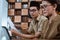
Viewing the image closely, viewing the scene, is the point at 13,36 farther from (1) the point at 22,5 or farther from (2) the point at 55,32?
(1) the point at 22,5

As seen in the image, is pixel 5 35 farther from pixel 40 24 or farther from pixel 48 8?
pixel 48 8

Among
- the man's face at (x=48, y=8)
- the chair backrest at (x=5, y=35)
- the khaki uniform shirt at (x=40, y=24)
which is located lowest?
the chair backrest at (x=5, y=35)

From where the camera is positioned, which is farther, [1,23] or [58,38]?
[1,23]

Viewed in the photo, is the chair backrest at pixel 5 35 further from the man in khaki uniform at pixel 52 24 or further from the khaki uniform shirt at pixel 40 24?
the man in khaki uniform at pixel 52 24

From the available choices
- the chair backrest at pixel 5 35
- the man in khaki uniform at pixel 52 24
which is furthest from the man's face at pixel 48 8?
the chair backrest at pixel 5 35

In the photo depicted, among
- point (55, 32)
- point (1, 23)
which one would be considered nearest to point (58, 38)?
point (55, 32)

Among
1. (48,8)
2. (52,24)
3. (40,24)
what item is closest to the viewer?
(52,24)

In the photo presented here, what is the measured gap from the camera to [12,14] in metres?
2.91

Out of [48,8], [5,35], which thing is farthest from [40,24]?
[5,35]

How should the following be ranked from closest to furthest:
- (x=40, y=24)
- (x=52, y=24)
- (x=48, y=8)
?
(x=52, y=24) < (x=48, y=8) < (x=40, y=24)

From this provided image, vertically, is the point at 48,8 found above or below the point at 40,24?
above

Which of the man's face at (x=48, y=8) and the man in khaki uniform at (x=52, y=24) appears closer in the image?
the man in khaki uniform at (x=52, y=24)

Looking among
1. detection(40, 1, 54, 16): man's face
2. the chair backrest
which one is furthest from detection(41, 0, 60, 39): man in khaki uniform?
the chair backrest

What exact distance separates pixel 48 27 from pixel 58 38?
13 centimetres
